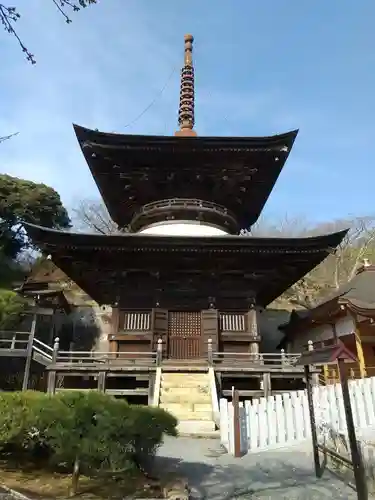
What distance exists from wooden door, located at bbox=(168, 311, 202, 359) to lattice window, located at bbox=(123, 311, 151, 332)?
891 millimetres

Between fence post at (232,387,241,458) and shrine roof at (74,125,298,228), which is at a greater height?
shrine roof at (74,125,298,228)

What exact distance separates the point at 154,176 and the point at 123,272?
4.85 meters

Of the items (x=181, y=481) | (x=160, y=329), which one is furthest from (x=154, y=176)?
(x=181, y=481)

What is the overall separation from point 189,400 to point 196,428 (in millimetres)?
1402

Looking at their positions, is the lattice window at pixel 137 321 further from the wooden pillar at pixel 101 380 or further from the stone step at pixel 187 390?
the stone step at pixel 187 390

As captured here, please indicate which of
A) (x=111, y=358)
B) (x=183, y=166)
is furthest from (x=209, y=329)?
(x=183, y=166)

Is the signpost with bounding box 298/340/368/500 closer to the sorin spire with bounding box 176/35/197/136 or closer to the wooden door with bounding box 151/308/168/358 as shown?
the wooden door with bounding box 151/308/168/358

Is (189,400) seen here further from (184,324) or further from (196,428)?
(184,324)

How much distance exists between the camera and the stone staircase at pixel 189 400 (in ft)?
36.9

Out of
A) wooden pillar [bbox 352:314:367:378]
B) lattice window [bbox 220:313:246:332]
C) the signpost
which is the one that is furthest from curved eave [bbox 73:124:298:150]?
the signpost

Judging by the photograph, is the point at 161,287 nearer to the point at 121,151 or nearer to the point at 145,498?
the point at 121,151

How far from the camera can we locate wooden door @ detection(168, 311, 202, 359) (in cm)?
1656

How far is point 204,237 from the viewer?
15.6m

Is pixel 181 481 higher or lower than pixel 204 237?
lower
